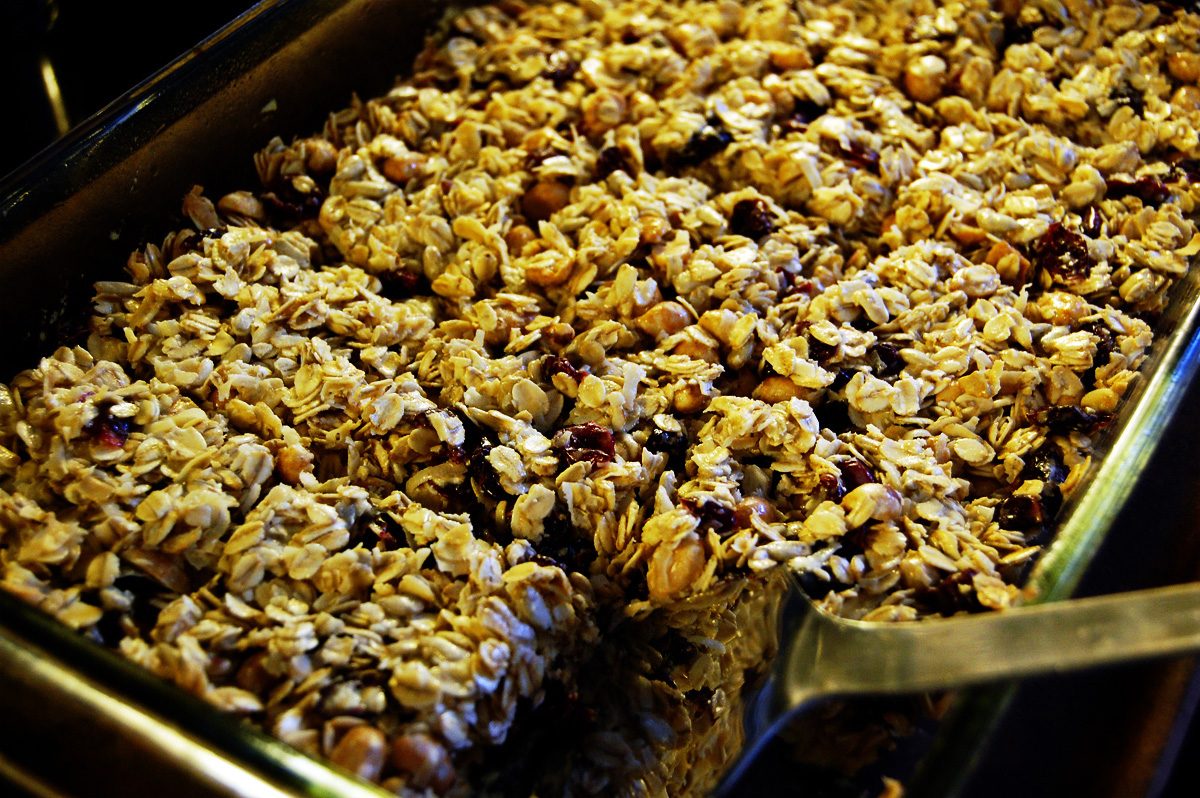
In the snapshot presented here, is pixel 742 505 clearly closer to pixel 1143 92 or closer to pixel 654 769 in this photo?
pixel 654 769

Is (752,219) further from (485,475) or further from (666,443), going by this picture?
(485,475)

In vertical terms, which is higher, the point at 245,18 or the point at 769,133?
the point at 245,18

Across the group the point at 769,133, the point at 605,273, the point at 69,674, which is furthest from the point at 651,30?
the point at 69,674

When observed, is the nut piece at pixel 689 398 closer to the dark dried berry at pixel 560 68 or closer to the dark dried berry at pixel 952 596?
the dark dried berry at pixel 952 596

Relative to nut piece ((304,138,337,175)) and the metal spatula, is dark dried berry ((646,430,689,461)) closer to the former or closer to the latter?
the metal spatula

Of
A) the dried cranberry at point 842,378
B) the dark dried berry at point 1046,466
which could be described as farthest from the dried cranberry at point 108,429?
the dark dried berry at point 1046,466
